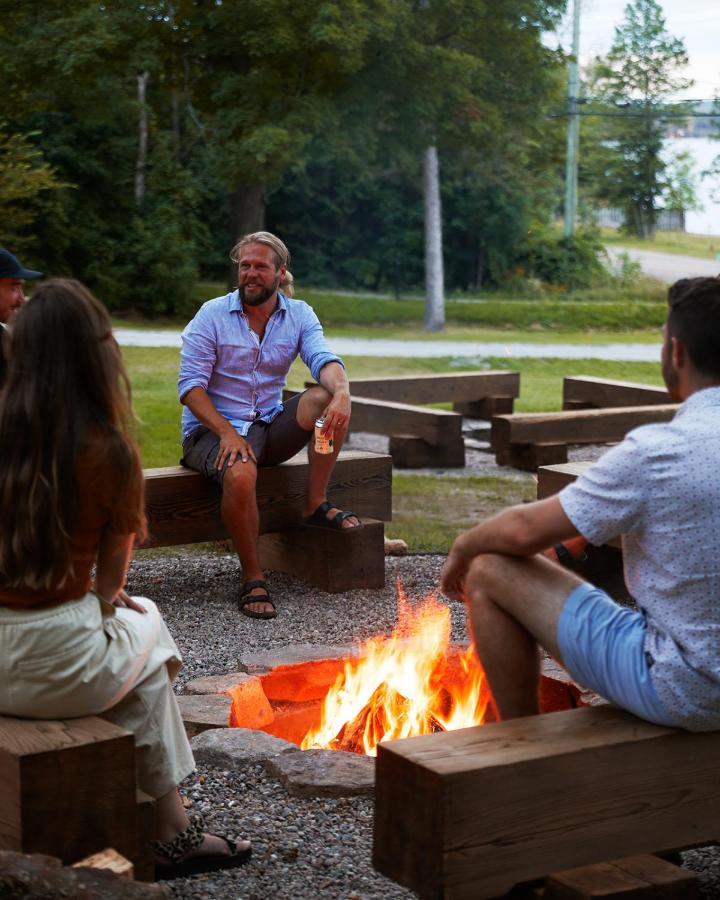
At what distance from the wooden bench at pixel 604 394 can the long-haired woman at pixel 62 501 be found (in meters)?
7.32

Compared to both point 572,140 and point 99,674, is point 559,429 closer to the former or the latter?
point 99,674

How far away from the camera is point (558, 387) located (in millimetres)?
14000

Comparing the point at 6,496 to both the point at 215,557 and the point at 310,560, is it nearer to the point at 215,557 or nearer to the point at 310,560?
the point at 310,560

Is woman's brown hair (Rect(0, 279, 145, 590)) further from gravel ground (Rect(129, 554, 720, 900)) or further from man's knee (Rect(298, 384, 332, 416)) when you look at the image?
man's knee (Rect(298, 384, 332, 416))

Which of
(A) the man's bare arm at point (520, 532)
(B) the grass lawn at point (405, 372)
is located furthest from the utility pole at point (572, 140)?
(A) the man's bare arm at point (520, 532)

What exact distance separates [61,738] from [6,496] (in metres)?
0.49

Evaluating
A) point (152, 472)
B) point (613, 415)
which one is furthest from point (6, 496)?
point (613, 415)

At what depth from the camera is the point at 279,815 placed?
324cm

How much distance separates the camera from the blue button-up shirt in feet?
17.5

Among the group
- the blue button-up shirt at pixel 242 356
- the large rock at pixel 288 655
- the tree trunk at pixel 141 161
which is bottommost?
the large rock at pixel 288 655

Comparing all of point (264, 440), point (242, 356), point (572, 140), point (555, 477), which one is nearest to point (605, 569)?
point (555, 477)

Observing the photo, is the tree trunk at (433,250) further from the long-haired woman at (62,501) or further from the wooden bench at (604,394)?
the long-haired woman at (62,501)

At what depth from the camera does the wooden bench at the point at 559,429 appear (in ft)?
27.2

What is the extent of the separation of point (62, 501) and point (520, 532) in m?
0.93
